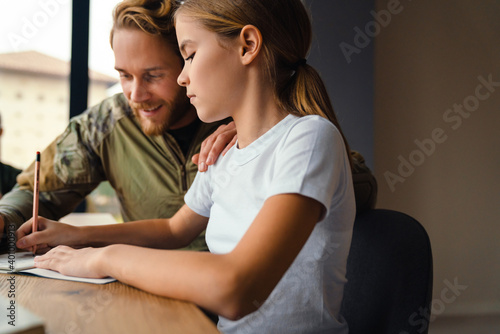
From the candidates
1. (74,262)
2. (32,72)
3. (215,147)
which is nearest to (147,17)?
(215,147)

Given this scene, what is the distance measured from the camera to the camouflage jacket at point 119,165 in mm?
1325

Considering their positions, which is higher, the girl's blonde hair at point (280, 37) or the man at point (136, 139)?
the girl's blonde hair at point (280, 37)

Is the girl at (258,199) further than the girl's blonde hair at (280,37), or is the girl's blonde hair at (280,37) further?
the girl's blonde hair at (280,37)

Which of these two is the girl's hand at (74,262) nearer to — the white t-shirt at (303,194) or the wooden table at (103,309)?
the wooden table at (103,309)

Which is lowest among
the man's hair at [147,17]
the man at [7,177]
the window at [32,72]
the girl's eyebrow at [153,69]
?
the man at [7,177]

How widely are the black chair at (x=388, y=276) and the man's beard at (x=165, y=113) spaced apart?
648 mm

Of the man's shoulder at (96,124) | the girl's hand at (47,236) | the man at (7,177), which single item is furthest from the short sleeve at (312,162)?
the man at (7,177)

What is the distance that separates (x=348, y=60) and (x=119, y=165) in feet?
4.75

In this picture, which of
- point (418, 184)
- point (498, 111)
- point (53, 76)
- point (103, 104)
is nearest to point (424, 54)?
point (498, 111)

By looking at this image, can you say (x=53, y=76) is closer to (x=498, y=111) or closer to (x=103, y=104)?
(x=103, y=104)

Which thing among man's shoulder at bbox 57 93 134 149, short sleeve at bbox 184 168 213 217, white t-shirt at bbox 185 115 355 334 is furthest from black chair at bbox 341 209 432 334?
man's shoulder at bbox 57 93 134 149

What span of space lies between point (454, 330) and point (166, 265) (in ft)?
7.62

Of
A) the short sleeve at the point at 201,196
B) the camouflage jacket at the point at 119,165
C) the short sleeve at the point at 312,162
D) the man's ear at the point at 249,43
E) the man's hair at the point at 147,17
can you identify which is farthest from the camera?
the camouflage jacket at the point at 119,165

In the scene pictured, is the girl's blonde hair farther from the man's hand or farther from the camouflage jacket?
the camouflage jacket
